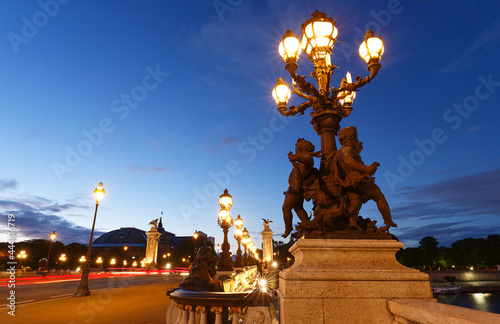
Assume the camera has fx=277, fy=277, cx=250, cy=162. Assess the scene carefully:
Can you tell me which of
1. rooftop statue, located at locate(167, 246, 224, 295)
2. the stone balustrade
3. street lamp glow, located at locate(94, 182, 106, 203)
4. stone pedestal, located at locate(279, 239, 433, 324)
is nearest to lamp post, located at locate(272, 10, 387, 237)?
stone pedestal, located at locate(279, 239, 433, 324)

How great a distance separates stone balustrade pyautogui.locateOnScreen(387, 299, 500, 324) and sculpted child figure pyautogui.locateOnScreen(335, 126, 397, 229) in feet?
4.06

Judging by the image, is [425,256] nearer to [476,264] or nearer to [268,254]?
[476,264]

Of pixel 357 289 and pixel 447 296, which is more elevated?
pixel 357 289

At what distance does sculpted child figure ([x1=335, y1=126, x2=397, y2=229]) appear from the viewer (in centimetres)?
426

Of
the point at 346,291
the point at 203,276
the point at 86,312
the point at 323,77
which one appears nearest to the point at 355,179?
the point at 346,291

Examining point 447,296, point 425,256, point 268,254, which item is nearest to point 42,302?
point 268,254

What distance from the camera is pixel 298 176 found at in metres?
4.69

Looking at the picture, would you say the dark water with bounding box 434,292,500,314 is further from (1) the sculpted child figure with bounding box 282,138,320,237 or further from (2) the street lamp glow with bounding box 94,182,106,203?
(1) the sculpted child figure with bounding box 282,138,320,237

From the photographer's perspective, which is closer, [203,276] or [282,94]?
[203,276]

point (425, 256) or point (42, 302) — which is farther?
point (425, 256)

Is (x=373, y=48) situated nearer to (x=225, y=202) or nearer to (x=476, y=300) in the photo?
(x=225, y=202)

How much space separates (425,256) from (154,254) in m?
89.6

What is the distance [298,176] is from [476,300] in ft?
286

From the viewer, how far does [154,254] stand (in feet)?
247
